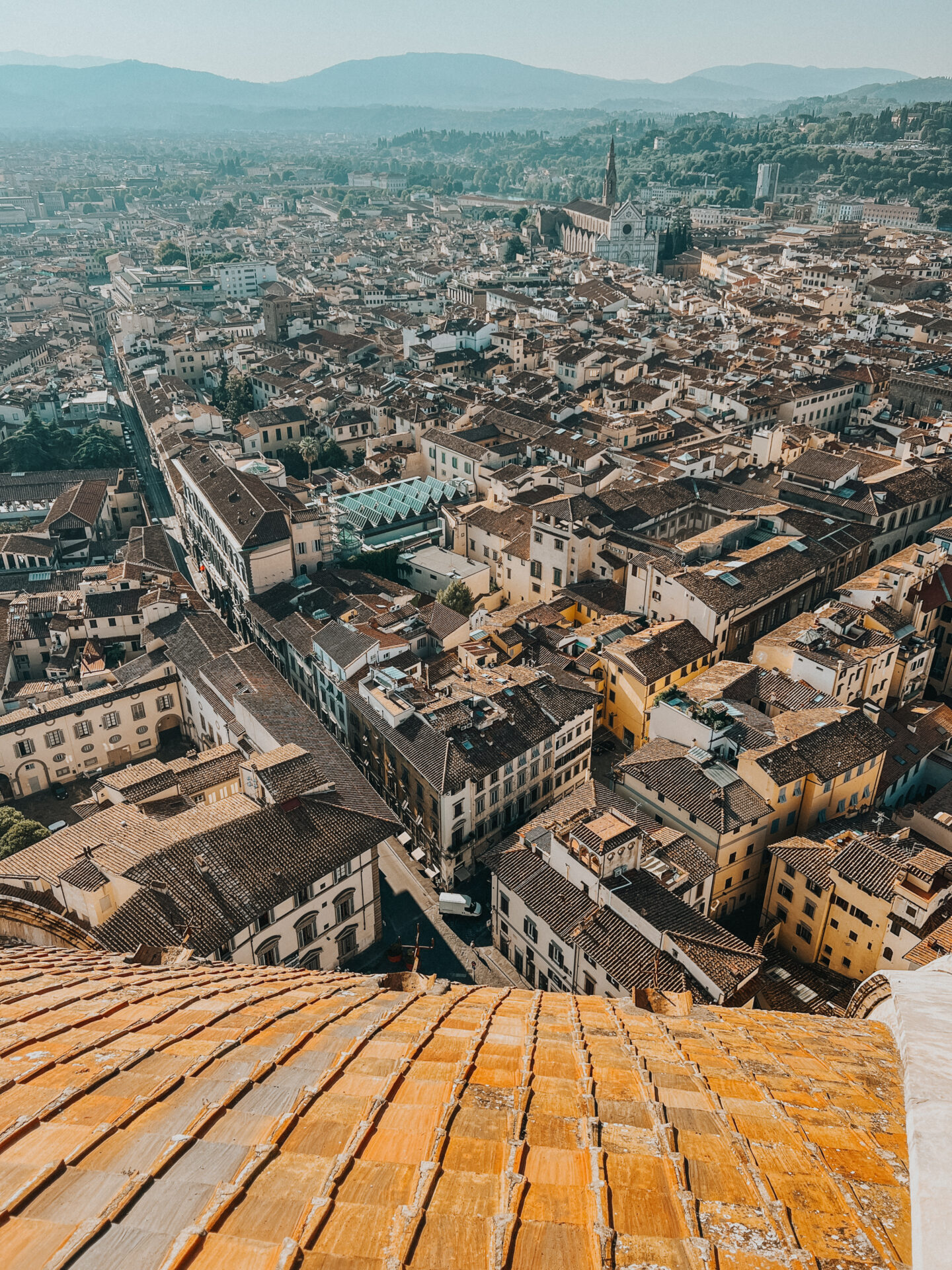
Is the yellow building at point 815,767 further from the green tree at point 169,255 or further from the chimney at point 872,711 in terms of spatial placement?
the green tree at point 169,255

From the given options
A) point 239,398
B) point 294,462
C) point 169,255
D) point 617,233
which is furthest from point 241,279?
point 294,462

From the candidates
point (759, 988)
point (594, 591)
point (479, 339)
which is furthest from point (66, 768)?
point (479, 339)

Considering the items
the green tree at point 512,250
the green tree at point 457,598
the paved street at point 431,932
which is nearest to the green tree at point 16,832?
the paved street at point 431,932

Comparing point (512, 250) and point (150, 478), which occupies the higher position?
point (512, 250)

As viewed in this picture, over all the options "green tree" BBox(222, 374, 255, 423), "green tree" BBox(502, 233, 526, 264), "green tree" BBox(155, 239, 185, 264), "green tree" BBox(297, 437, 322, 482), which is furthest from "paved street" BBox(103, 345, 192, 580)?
"green tree" BBox(502, 233, 526, 264)

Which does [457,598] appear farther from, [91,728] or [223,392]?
[223,392]
